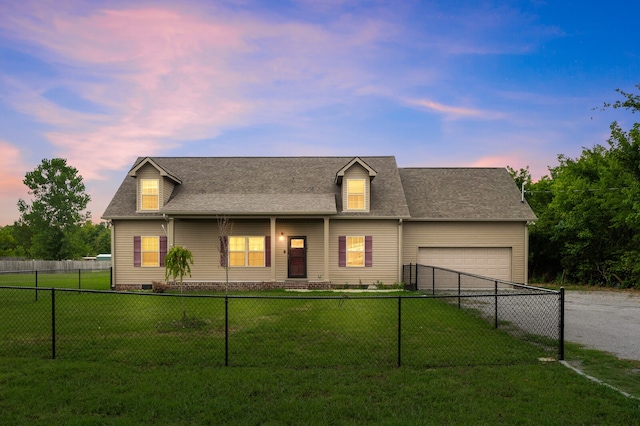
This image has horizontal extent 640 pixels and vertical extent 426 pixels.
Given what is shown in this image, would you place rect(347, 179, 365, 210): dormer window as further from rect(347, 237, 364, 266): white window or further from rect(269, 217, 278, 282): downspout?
rect(269, 217, 278, 282): downspout

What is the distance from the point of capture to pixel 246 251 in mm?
19156

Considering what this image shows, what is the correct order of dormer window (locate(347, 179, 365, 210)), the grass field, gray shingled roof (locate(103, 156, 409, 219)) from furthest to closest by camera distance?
1. dormer window (locate(347, 179, 365, 210))
2. gray shingled roof (locate(103, 156, 409, 219))
3. the grass field

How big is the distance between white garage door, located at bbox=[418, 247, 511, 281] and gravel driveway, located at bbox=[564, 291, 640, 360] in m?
3.26

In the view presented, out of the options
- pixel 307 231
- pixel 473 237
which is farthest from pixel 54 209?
pixel 473 237

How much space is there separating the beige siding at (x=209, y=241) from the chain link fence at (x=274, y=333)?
568 centimetres

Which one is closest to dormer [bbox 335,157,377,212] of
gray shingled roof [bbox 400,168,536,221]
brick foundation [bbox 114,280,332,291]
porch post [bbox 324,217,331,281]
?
porch post [bbox 324,217,331,281]

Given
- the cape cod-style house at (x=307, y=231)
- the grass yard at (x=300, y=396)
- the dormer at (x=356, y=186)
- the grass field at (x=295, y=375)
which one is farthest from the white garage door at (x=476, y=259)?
the grass yard at (x=300, y=396)

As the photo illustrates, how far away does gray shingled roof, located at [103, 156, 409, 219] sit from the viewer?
60.5ft

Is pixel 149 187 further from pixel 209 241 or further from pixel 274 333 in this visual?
pixel 274 333

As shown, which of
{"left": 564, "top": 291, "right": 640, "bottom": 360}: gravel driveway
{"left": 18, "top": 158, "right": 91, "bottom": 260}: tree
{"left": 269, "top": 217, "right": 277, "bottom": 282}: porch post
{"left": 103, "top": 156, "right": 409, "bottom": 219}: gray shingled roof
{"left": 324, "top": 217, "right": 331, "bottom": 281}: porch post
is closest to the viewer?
{"left": 564, "top": 291, "right": 640, "bottom": 360}: gravel driveway

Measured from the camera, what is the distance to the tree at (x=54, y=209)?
4656cm

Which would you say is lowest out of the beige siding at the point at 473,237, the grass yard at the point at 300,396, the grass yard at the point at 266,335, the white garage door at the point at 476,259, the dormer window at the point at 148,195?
the grass yard at the point at 266,335

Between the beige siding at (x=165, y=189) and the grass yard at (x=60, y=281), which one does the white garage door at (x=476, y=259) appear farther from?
→ the grass yard at (x=60, y=281)

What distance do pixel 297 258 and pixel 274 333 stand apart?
34.4 ft
